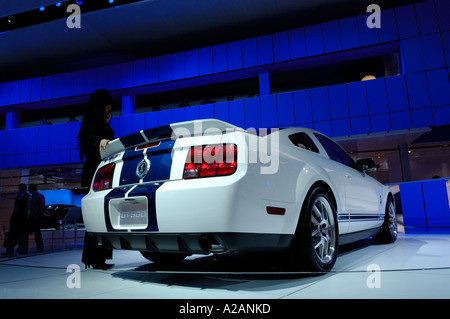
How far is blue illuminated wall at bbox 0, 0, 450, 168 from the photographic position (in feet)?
30.5

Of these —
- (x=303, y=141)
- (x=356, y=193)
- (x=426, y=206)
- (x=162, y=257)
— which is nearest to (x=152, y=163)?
(x=303, y=141)

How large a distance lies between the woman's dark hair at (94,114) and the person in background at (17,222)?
4394 mm

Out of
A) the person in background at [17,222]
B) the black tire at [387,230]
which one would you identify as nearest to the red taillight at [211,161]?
the black tire at [387,230]

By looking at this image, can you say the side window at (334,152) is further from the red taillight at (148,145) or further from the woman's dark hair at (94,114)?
the woman's dark hair at (94,114)

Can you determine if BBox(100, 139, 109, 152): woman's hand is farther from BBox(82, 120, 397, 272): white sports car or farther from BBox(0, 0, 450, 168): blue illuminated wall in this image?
BBox(0, 0, 450, 168): blue illuminated wall

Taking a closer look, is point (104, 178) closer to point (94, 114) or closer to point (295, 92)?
point (94, 114)

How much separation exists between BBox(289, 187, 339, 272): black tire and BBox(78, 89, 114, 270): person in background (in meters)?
1.70

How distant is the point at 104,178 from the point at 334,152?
2329 mm

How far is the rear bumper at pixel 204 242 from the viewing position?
1.80m

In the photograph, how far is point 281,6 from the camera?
9898 millimetres
